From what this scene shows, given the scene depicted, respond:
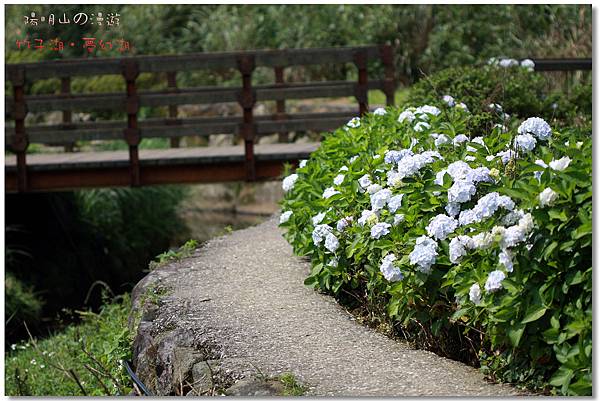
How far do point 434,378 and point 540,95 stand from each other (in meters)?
5.13

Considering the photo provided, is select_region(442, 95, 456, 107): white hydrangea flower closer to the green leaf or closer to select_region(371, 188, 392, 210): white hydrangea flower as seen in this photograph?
select_region(371, 188, 392, 210): white hydrangea flower

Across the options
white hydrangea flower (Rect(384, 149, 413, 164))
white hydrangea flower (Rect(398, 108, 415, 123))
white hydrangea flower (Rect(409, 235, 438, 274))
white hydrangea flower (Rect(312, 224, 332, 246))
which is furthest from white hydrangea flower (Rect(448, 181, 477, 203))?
white hydrangea flower (Rect(398, 108, 415, 123))

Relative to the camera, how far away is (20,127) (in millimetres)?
10156

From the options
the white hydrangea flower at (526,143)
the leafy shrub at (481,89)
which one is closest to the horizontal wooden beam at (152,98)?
the leafy shrub at (481,89)

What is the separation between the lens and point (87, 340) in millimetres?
6609

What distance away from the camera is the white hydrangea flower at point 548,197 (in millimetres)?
3516

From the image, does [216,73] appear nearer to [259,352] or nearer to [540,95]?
[540,95]

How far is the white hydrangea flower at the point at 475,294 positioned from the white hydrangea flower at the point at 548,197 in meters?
0.43

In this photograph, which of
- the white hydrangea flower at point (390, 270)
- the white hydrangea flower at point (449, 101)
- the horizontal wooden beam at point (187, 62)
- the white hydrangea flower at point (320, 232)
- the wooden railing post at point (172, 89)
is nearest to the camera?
the white hydrangea flower at point (390, 270)

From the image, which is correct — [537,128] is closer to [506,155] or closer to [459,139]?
[506,155]

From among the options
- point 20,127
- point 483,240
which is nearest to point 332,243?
point 483,240

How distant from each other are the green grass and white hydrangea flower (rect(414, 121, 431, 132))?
193 cm

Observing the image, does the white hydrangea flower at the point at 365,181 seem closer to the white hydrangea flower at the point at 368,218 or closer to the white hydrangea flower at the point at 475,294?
the white hydrangea flower at the point at 368,218

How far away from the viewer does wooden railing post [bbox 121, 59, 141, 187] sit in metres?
10.0
